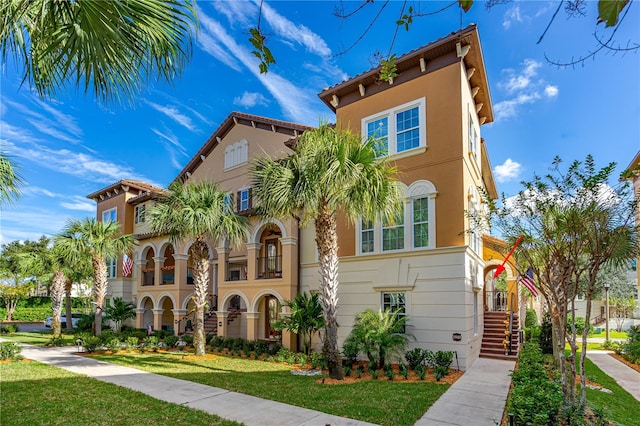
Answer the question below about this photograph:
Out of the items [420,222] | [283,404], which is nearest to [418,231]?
[420,222]

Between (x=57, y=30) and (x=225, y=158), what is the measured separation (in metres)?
20.9

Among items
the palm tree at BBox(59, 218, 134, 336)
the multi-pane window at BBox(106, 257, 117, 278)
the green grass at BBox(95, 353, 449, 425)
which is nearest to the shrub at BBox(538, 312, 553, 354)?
the green grass at BBox(95, 353, 449, 425)

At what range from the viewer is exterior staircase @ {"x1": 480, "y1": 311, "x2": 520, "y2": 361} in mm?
15164

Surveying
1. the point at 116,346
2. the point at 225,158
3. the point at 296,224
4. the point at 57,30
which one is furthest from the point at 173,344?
the point at 57,30

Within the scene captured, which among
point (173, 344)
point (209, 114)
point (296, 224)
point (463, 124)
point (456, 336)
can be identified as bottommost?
point (173, 344)

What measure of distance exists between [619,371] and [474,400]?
8.81 m

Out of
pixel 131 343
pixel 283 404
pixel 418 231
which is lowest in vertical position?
pixel 131 343

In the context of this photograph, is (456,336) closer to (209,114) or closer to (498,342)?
(498,342)

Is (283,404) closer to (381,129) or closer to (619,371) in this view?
(381,129)

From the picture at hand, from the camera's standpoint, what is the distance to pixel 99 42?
3.51 meters

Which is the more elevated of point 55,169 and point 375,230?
point 55,169

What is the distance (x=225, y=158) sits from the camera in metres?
24.0

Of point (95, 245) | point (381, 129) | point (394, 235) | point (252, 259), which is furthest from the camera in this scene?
point (95, 245)

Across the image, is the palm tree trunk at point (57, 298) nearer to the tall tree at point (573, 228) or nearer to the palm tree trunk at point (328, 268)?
the palm tree trunk at point (328, 268)
